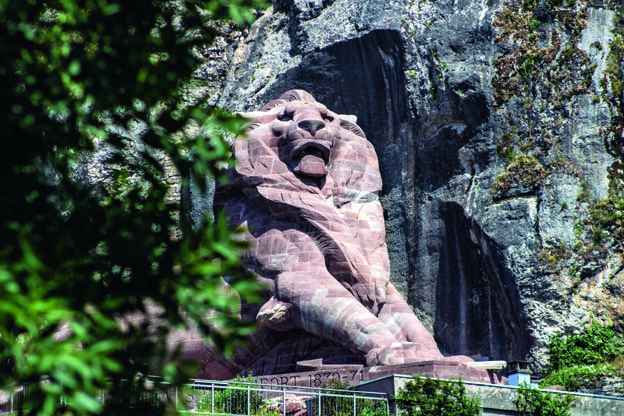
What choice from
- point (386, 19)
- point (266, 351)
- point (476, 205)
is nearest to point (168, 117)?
point (266, 351)

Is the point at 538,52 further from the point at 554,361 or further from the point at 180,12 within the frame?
the point at 180,12

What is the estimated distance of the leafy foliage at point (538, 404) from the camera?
17141 millimetres

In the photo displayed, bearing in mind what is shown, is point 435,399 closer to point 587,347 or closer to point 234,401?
point 234,401

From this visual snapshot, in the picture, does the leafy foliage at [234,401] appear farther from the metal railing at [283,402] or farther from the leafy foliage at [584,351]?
the leafy foliage at [584,351]

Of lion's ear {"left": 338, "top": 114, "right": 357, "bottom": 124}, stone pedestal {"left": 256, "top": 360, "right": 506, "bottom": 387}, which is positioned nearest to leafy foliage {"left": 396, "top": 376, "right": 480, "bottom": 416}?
stone pedestal {"left": 256, "top": 360, "right": 506, "bottom": 387}

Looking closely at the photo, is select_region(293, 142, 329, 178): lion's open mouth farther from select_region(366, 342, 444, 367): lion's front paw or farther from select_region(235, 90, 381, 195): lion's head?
select_region(366, 342, 444, 367): lion's front paw

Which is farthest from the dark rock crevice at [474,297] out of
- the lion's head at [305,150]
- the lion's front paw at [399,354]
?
the lion's front paw at [399,354]

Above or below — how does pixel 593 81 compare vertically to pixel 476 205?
above

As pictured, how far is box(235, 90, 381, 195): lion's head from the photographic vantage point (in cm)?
2333

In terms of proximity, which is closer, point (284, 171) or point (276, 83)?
point (284, 171)

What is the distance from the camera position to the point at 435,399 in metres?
16.6

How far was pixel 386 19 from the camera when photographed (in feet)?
86.3

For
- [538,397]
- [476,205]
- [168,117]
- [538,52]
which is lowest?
[538,397]

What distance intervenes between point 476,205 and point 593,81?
3.69 m
